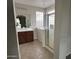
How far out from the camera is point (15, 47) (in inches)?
56.1

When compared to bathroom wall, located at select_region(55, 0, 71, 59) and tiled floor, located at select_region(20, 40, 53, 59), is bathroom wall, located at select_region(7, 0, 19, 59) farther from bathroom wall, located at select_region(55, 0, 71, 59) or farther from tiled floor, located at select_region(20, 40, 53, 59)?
tiled floor, located at select_region(20, 40, 53, 59)

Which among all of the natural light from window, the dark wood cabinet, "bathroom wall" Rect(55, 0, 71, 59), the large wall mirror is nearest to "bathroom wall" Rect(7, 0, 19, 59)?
"bathroom wall" Rect(55, 0, 71, 59)

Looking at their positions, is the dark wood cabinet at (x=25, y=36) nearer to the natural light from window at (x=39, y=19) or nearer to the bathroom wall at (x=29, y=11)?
the bathroom wall at (x=29, y=11)

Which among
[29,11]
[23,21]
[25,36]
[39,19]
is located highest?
[29,11]

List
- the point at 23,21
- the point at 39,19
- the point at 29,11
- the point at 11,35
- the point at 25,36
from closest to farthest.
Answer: the point at 11,35 < the point at 25,36 < the point at 23,21 < the point at 29,11 < the point at 39,19

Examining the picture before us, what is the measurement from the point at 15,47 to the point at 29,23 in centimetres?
608

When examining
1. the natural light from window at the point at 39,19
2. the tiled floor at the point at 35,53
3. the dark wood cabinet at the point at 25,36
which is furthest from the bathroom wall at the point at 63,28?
→ the natural light from window at the point at 39,19

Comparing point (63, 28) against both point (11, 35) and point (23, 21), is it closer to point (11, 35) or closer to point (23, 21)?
point (11, 35)

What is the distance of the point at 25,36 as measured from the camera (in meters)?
6.39

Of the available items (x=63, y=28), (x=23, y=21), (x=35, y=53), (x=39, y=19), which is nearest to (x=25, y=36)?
(x=23, y=21)

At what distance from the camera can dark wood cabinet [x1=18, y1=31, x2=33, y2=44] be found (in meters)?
6.12
